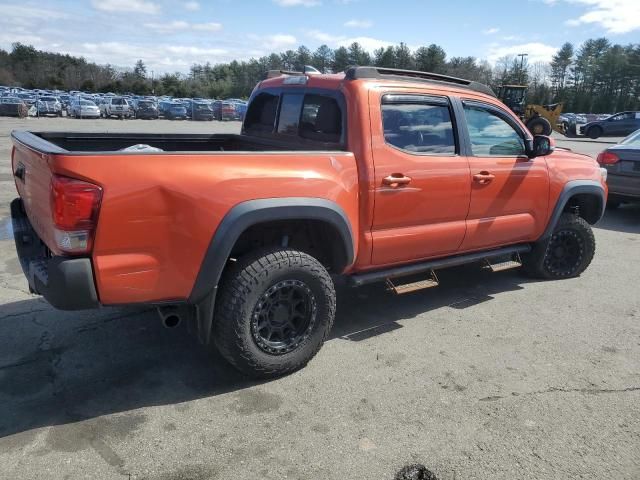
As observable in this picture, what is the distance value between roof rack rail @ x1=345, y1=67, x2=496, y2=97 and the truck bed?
1.88ft

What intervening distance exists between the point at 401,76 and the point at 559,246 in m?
2.83

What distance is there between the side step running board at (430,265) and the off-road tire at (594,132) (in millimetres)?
29885

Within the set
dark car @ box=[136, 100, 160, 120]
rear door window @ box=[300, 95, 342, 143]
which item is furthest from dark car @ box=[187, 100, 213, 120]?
rear door window @ box=[300, 95, 342, 143]

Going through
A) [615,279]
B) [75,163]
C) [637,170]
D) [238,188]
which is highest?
[75,163]

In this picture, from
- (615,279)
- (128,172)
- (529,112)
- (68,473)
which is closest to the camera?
(68,473)

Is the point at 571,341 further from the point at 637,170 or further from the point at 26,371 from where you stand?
the point at 637,170

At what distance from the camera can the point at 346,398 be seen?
3.32 metres

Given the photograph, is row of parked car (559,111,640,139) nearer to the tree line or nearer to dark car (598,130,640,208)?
dark car (598,130,640,208)

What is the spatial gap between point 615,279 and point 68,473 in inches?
223

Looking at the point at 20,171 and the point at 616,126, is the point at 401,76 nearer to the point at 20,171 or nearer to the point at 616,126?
the point at 20,171

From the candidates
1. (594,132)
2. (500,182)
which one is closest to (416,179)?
(500,182)

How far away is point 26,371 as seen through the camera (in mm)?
3508

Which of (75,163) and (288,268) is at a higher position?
(75,163)

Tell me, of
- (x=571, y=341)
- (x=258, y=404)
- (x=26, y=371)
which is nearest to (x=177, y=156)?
(x=258, y=404)
